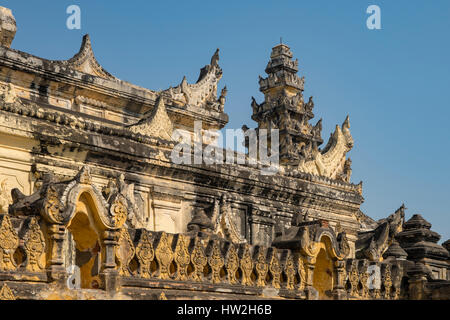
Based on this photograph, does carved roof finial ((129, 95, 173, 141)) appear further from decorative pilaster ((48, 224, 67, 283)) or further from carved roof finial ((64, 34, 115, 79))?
decorative pilaster ((48, 224, 67, 283))

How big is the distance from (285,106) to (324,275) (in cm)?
3518

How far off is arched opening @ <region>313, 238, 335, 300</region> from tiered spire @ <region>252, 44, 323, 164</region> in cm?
3378

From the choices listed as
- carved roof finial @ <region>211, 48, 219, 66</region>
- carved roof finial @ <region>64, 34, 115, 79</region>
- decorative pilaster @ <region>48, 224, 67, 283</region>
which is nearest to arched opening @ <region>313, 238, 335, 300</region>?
decorative pilaster @ <region>48, 224, 67, 283</region>

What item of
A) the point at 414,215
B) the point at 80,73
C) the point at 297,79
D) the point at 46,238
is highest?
the point at 297,79

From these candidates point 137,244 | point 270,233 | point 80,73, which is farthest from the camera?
point 80,73

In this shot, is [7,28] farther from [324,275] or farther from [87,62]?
[324,275]

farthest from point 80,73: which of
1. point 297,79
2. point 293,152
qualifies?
point 297,79

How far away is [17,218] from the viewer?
11.6m

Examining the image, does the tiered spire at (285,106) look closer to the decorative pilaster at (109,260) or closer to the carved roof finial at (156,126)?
the carved roof finial at (156,126)

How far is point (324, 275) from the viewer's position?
1731cm

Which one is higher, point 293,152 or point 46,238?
point 293,152
